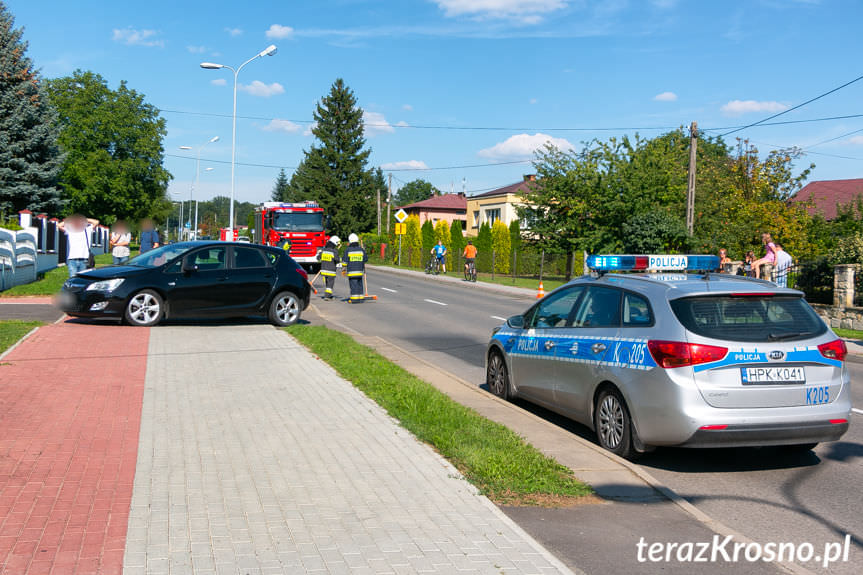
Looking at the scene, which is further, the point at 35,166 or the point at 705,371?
the point at 35,166

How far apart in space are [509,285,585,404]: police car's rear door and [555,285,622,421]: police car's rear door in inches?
5.2

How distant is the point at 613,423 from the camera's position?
6516mm

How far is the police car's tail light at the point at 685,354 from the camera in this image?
19.1ft

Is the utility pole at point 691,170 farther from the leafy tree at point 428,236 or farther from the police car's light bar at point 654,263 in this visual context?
the leafy tree at point 428,236

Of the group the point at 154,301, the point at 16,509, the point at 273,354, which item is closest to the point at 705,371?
the point at 16,509

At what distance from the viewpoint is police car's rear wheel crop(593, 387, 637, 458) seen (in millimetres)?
6281

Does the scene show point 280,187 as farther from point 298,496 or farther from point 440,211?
point 298,496

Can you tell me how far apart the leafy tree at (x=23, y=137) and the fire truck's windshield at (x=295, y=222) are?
462 inches

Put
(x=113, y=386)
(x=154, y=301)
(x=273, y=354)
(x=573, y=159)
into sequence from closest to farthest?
(x=113, y=386), (x=273, y=354), (x=154, y=301), (x=573, y=159)

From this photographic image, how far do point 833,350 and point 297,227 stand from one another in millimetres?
31766

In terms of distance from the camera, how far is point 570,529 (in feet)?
15.3

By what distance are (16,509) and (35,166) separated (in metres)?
37.8

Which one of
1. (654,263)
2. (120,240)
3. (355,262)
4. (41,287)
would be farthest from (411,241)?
(654,263)

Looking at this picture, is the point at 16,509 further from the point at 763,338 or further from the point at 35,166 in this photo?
the point at 35,166
